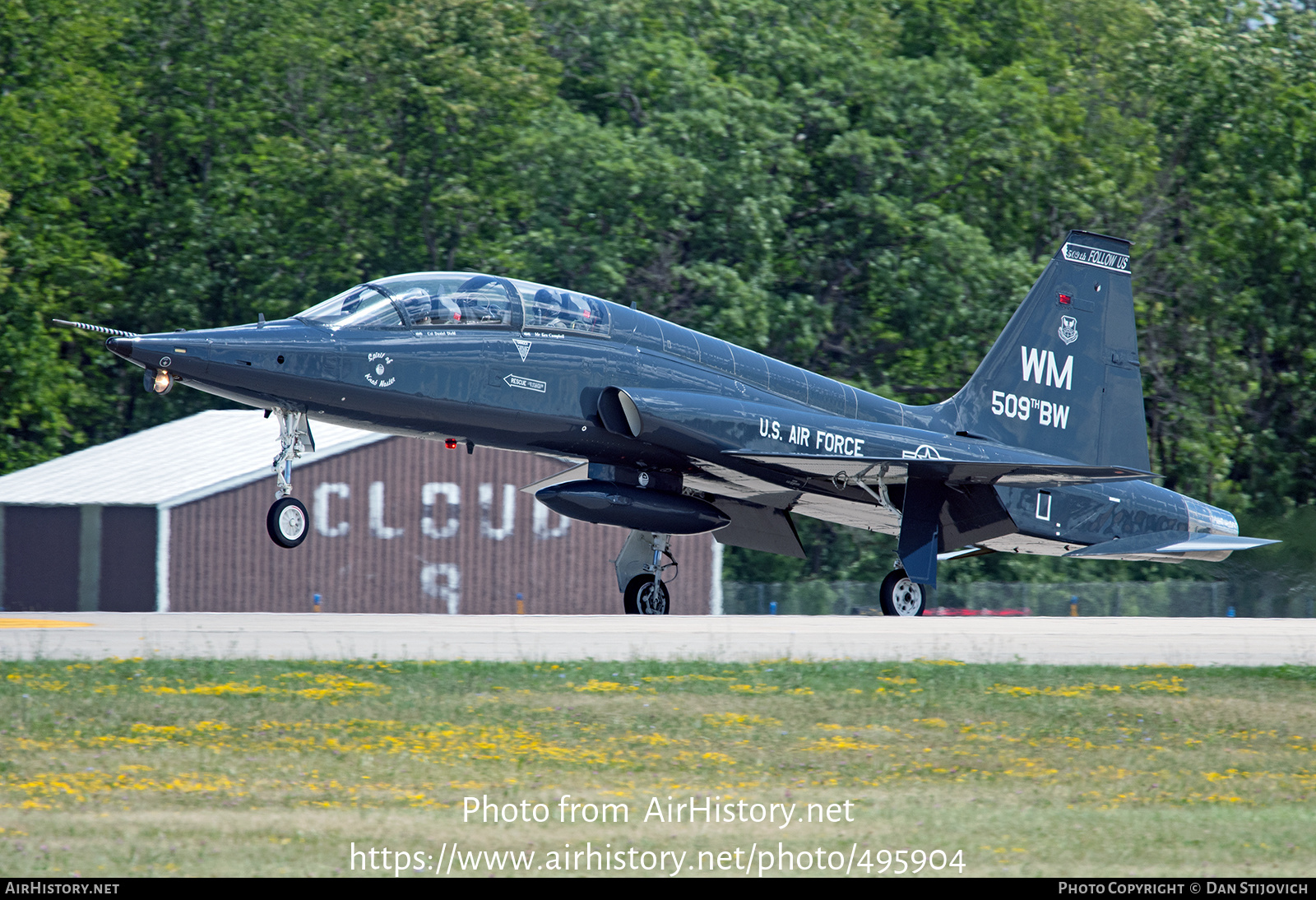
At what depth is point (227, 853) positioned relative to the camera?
26.7 ft

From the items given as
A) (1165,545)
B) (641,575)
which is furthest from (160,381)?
(1165,545)

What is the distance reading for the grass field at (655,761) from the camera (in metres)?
8.49

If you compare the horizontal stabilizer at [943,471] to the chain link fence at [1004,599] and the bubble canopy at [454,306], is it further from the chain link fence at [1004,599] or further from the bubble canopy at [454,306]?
the chain link fence at [1004,599]

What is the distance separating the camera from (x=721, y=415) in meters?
18.9

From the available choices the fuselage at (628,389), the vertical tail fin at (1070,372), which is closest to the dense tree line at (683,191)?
the vertical tail fin at (1070,372)

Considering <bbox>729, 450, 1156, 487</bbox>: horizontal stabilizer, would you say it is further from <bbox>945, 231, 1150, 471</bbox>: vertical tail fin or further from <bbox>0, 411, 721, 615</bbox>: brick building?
<bbox>0, 411, 721, 615</bbox>: brick building

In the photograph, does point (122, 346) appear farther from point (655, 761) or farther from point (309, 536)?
point (309, 536)

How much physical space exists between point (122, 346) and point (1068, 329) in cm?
1392

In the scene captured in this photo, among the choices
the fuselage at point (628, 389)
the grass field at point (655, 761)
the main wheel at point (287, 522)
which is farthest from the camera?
the fuselage at point (628, 389)

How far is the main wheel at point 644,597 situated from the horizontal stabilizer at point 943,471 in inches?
107

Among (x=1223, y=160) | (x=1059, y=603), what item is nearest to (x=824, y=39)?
(x=1223, y=160)

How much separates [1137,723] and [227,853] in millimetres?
7643

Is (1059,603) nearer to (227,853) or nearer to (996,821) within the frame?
(996,821)
